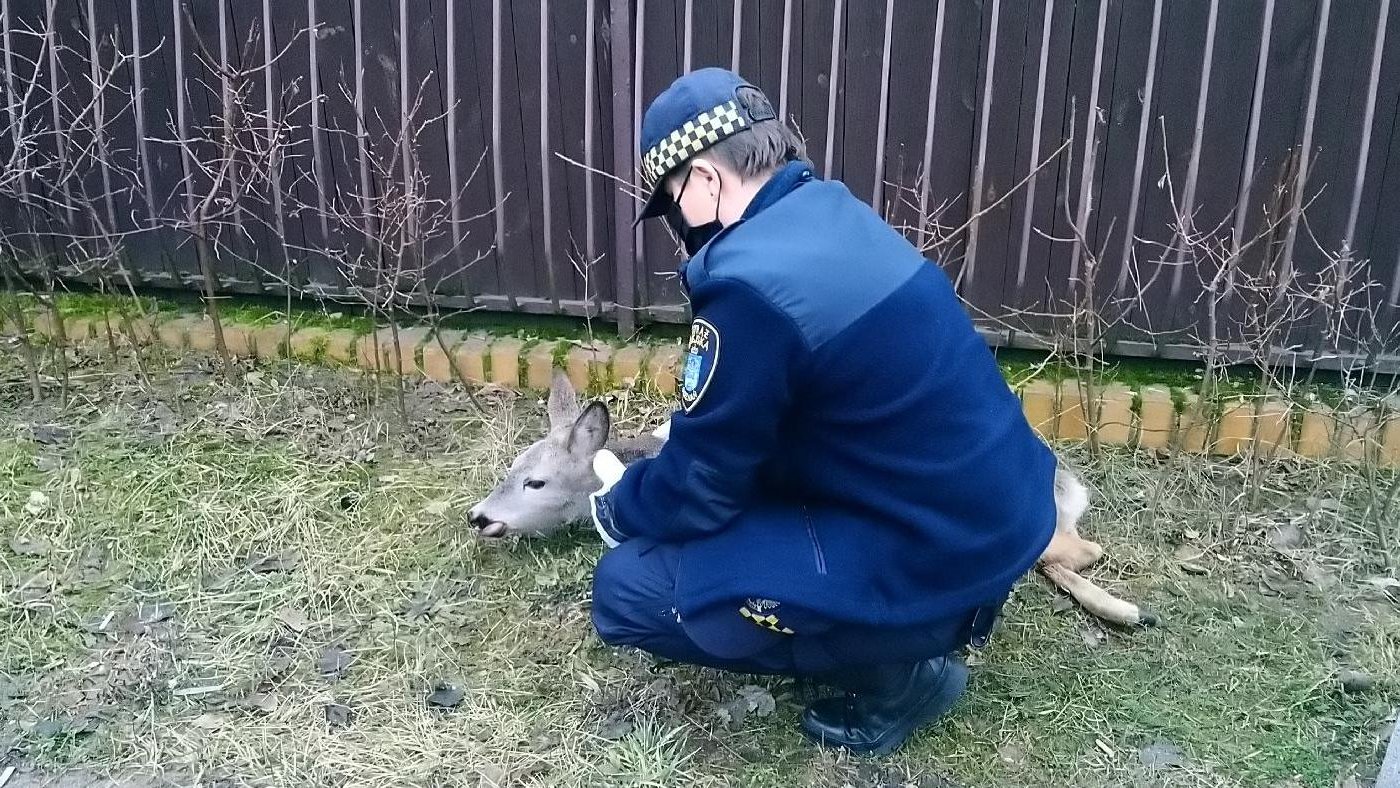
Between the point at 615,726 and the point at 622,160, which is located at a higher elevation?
the point at 622,160

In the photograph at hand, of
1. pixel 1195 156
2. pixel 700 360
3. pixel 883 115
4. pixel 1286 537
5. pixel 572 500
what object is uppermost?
pixel 883 115

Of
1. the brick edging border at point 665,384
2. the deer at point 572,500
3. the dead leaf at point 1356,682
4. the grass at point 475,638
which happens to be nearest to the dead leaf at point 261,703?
the grass at point 475,638

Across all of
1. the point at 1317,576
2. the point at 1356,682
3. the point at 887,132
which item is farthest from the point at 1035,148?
the point at 1356,682

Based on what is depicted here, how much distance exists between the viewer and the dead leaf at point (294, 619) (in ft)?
11.8

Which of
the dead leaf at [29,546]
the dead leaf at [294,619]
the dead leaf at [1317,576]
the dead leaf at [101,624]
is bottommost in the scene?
the dead leaf at [101,624]

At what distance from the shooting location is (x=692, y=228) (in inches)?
108

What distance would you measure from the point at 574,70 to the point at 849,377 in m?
2.81

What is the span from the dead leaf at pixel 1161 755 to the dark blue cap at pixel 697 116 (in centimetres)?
196

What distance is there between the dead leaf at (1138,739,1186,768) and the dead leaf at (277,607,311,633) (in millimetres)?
2463

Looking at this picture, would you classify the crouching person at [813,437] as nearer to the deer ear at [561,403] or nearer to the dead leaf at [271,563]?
the deer ear at [561,403]

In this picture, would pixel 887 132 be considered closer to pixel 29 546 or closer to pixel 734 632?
pixel 734 632

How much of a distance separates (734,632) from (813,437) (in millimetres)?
523

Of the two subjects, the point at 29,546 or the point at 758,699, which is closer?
the point at 758,699

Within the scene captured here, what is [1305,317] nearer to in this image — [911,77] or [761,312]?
[911,77]
